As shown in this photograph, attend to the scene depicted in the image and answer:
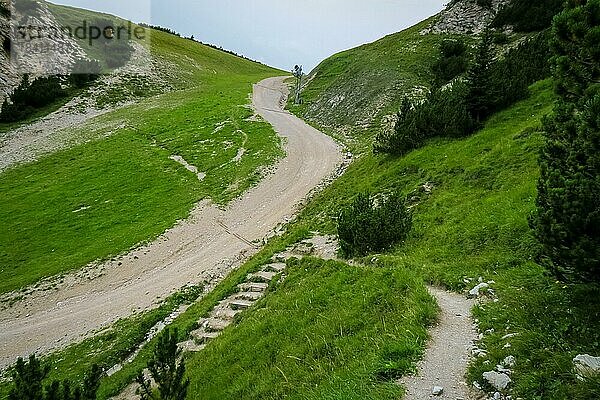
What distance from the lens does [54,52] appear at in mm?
59844

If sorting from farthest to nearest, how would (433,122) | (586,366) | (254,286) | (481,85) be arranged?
(433,122), (481,85), (254,286), (586,366)

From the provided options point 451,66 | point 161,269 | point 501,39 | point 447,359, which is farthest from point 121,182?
point 501,39

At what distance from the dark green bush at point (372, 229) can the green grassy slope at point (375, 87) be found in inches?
839

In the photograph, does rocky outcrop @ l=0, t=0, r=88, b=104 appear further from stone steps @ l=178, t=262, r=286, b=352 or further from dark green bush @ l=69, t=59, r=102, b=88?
stone steps @ l=178, t=262, r=286, b=352

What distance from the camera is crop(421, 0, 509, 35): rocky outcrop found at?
4341 cm

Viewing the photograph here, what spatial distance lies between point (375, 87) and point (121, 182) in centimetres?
2299

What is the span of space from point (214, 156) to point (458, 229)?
2593 cm

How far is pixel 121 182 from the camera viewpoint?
31.7 m

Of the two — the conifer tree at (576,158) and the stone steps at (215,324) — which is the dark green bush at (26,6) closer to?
the stone steps at (215,324)

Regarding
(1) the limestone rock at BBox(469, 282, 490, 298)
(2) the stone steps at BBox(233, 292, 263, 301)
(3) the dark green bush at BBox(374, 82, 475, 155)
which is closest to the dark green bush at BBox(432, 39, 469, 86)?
(3) the dark green bush at BBox(374, 82, 475, 155)

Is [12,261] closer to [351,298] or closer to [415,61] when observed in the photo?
[351,298]

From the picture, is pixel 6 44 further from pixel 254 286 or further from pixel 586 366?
pixel 586 366

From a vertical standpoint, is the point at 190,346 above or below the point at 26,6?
below

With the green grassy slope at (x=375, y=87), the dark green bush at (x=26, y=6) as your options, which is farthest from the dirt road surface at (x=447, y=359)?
the dark green bush at (x=26, y=6)
